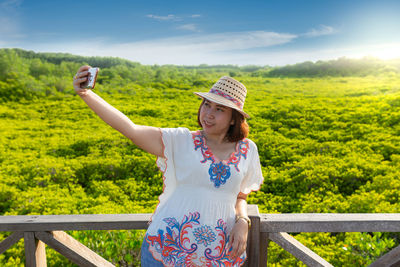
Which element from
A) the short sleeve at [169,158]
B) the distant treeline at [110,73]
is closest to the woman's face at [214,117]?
the short sleeve at [169,158]

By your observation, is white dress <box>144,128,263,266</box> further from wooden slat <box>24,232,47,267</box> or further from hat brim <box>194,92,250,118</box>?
wooden slat <box>24,232,47,267</box>

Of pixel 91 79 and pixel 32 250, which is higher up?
pixel 91 79

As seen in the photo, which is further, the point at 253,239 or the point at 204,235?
the point at 253,239

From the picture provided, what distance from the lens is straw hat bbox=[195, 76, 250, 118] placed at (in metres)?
1.61

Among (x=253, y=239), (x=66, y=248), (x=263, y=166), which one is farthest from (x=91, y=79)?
(x=263, y=166)

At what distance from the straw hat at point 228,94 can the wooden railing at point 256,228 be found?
0.58 meters

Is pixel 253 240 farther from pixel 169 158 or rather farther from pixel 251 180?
pixel 169 158

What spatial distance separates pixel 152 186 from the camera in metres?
5.49

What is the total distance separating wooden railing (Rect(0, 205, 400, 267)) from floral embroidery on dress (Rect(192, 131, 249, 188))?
1.08 ft

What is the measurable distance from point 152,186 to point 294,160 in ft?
8.12

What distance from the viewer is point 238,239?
155 centimetres

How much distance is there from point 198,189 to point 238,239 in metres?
0.27

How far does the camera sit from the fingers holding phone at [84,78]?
1.41 m

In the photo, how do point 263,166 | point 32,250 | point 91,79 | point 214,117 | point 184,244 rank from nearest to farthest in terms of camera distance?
point 91,79 < point 184,244 < point 214,117 < point 32,250 < point 263,166
